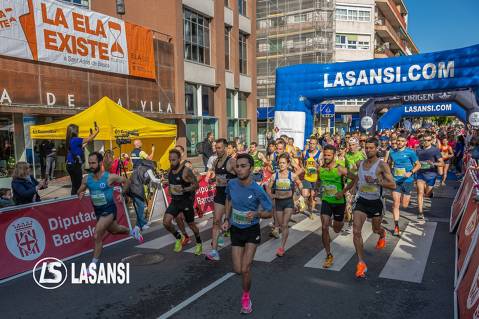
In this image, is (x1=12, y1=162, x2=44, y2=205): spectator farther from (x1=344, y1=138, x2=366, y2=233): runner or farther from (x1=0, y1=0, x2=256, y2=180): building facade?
(x1=0, y1=0, x2=256, y2=180): building facade

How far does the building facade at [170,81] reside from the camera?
622 inches

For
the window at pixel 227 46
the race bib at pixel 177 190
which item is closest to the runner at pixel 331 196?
the race bib at pixel 177 190

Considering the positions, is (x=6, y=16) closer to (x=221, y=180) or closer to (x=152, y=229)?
(x=152, y=229)

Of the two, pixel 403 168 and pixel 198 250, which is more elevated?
pixel 403 168

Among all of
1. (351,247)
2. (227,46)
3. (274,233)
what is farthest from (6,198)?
(227,46)

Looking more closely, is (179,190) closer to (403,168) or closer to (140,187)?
(140,187)

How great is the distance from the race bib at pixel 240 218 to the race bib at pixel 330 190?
6.80 ft

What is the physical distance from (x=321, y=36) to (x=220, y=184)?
42.9 meters

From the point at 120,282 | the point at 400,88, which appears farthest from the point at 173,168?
the point at 400,88

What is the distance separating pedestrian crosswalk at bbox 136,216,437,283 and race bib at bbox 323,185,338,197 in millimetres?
1185

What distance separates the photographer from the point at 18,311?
16.8ft

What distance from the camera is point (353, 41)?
51375 millimetres

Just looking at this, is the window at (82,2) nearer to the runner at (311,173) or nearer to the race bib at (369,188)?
the runner at (311,173)

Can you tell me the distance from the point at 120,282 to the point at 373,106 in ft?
79.3
